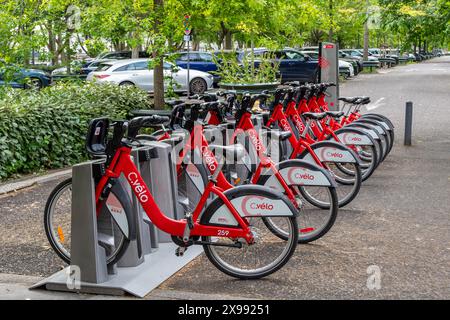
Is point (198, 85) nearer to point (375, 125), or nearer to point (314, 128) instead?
point (375, 125)

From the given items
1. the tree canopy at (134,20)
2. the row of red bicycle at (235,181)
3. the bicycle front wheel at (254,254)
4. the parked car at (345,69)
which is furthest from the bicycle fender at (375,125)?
the parked car at (345,69)

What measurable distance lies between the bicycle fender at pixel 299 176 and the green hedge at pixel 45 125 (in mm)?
4074

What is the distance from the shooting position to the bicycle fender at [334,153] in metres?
6.87

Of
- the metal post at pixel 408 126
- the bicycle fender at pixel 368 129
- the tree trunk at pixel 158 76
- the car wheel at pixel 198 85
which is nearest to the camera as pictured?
the bicycle fender at pixel 368 129

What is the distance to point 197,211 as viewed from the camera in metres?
4.95

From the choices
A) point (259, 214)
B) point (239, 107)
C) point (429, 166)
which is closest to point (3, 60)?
point (239, 107)

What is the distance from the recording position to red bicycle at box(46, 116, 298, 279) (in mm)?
4605

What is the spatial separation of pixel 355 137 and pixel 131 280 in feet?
13.5

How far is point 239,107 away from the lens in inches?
252

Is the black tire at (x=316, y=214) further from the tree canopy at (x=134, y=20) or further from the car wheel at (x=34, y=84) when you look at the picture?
the tree canopy at (x=134, y=20)

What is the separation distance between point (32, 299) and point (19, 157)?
4.49m

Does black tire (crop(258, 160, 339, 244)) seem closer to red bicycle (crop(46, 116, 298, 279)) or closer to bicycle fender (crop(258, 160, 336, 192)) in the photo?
bicycle fender (crop(258, 160, 336, 192))

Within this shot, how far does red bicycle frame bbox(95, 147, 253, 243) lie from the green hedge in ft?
13.6

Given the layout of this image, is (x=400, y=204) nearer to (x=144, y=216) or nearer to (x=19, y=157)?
(x=144, y=216)
